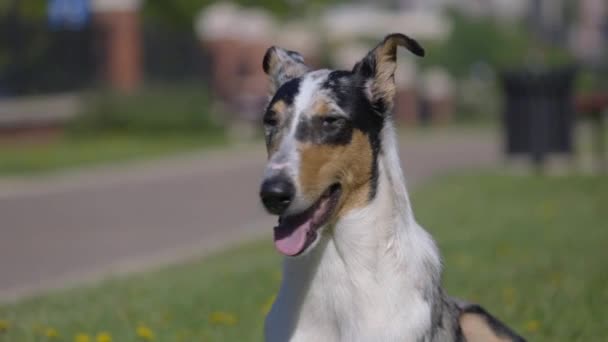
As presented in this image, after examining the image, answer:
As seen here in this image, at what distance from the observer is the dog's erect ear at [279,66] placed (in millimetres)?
5340

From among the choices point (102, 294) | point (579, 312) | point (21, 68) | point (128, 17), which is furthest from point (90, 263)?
point (128, 17)

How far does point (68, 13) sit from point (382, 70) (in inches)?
1013

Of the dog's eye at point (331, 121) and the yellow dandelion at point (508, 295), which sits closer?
the dog's eye at point (331, 121)

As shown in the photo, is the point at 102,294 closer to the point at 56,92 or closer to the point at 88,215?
the point at 88,215

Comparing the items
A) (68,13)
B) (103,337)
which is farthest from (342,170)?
(68,13)

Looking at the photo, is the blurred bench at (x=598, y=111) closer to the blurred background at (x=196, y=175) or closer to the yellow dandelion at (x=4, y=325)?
the blurred background at (x=196, y=175)

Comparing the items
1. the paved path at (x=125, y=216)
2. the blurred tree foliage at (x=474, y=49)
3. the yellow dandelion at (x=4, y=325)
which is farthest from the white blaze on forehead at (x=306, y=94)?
the blurred tree foliage at (x=474, y=49)

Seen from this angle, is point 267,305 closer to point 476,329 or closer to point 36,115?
point 476,329

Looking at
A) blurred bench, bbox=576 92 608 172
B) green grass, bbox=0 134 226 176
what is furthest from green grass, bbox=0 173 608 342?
green grass, bbox=0 134 226 176

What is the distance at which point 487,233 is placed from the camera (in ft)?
39.0

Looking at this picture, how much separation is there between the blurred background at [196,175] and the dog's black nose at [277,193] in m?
2.63

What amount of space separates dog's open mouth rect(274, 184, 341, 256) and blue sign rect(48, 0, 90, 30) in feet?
83.6

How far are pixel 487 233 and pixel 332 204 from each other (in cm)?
738

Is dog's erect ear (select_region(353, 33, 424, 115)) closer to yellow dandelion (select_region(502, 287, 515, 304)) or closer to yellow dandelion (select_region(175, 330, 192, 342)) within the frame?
yellow dandelion (select_region(175, 330, 192, 342))
